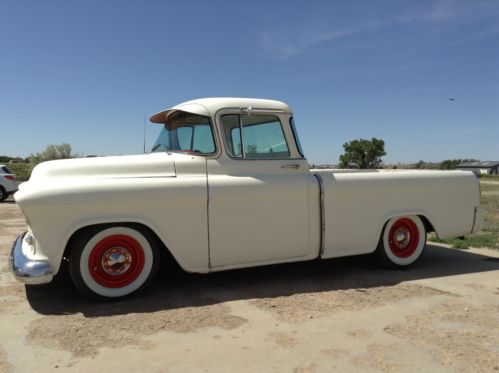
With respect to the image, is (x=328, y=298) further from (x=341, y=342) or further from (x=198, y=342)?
(x=198, y=342)

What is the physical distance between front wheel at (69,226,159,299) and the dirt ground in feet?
0.59

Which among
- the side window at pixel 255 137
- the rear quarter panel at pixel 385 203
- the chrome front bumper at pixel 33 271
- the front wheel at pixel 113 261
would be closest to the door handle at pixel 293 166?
the side window at pixel 255 137

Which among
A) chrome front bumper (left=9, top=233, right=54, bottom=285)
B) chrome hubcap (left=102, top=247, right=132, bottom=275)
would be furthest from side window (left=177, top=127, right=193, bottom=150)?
chrome front bumper (left=9, top=233, right=54, bottom=285)

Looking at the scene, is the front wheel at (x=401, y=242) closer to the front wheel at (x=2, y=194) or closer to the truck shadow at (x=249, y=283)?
the truck shadow at (x=249, y=283)

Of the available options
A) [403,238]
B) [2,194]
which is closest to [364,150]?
[2,194]

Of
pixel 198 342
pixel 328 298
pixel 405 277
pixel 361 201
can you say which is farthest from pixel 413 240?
pixel 198 342

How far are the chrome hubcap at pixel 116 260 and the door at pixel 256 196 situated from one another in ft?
2.67

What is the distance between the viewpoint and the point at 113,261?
424 cm

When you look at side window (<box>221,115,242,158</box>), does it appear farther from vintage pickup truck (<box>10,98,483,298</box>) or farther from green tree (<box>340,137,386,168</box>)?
green tree (<box>340,137,386,168</box>)

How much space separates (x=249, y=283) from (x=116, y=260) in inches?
58.9

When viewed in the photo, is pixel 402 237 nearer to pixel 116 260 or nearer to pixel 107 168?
Result: pixel 116 260

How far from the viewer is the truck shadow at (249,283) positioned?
4176 mm

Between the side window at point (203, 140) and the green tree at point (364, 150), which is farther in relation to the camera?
the green tree at point (364, 150)

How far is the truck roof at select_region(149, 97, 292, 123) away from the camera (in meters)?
4.89
